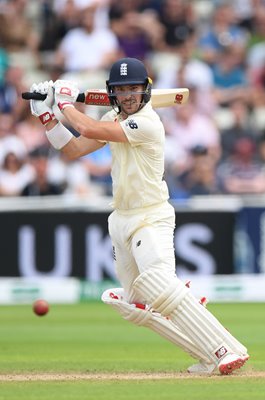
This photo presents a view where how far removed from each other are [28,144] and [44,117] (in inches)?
236

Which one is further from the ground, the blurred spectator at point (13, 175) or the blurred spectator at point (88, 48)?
the blurred spectator at point (88, 48)

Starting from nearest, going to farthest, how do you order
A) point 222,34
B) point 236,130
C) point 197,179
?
1. point 197,179
2. point 236,130
3. point 222,34

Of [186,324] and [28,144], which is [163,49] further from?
[186,324]

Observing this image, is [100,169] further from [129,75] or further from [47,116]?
[129,75]

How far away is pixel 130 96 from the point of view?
18.9ft

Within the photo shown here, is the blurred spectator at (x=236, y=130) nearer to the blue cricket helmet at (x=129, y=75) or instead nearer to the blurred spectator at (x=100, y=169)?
the blurred spectator at (x=100, y=169)

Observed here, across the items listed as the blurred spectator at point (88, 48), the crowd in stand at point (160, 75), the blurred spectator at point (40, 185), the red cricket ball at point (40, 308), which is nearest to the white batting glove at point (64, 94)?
the red cricket ball at point (40, 308)

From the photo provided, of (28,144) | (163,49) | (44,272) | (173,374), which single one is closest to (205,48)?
(163,49)

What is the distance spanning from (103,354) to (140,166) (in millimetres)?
1650

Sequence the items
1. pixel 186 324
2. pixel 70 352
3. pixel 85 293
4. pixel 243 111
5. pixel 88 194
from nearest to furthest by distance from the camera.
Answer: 1. pixel 186 324
2. pixel 70 352
3. pixel 85 293
4. pixel 88 194
5. pixel 243 111

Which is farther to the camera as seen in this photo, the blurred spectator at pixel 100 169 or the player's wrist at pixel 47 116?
the blurred spectator at pixel 100 169

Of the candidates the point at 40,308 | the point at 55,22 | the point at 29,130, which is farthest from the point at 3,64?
the point at 40,308

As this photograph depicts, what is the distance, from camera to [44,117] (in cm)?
601

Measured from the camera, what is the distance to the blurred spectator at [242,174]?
11.5 metres
